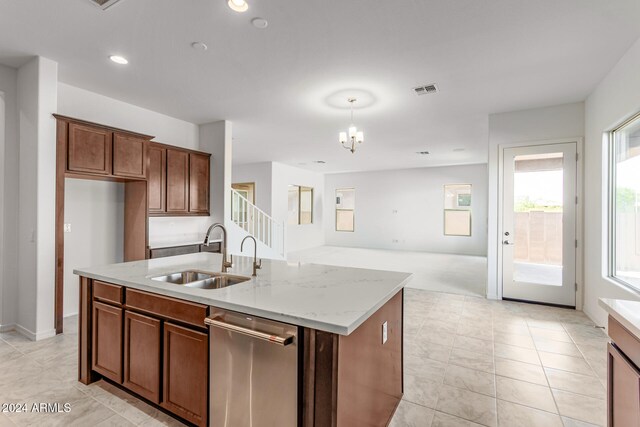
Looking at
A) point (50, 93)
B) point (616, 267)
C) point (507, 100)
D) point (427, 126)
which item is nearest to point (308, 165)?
point (427, 126)

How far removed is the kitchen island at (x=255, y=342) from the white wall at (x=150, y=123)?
8.49ft

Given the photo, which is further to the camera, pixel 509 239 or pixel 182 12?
pixel 509 239

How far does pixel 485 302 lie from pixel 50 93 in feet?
19.9

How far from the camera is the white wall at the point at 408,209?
30.9ft

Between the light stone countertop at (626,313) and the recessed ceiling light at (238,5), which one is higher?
the recessed ceiling light at (238,5)

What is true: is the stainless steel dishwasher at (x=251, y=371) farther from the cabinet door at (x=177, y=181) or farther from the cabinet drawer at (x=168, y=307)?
the cabinet door at (x=177, y=181)

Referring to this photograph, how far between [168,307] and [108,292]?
2.24 ft

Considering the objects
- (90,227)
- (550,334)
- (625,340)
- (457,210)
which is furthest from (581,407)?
(457,210)

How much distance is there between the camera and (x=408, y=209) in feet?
33.8

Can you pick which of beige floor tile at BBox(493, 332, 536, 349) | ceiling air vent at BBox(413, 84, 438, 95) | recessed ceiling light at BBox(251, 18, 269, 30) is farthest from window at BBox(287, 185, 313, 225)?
recessed ceiling light at BBox(251, 18, 269, 30)

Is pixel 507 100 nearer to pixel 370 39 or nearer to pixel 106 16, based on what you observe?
pixel 370 39

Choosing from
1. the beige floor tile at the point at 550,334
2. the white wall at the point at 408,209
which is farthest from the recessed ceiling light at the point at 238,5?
the white wall at the point at 408,209

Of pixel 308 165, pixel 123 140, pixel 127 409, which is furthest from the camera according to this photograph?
pixel 308 165

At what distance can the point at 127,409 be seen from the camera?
2.04m
